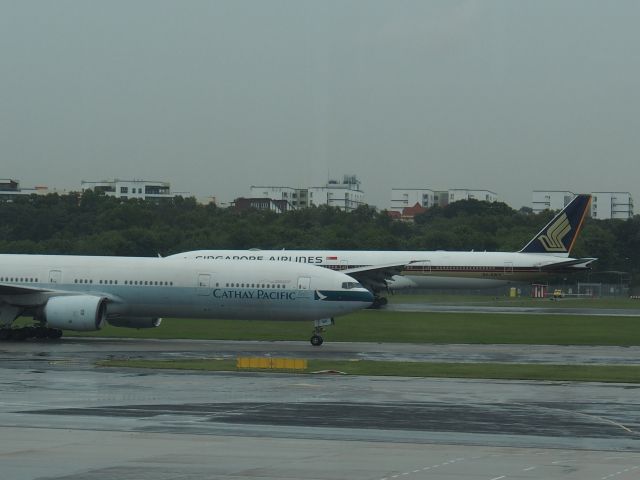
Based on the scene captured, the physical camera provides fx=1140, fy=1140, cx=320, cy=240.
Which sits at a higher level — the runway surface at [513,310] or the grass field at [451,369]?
the runway surface at [513,310]

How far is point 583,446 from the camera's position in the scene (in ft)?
68.9

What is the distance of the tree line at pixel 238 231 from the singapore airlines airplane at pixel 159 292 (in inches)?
1749

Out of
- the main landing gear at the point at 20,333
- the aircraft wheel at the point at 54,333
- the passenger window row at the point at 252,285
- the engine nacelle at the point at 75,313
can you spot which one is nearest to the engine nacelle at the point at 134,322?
the aircraft wheel at the point at 54,333

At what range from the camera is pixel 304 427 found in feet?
75.4

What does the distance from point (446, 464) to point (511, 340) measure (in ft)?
107

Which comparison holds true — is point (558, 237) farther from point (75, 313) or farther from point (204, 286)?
point (75, 313)

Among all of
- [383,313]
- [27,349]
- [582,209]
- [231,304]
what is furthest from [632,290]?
[27,349]

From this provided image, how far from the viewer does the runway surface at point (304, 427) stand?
60.5ft

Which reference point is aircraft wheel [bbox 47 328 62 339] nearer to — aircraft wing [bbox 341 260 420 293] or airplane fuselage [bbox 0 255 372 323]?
airplane fuselage [bbox 0 255 372 323]

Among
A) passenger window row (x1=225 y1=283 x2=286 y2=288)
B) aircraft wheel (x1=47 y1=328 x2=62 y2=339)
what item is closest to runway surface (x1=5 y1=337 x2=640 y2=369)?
aircraft wheel (x1=47 y1=328 x2=62 y2=339)

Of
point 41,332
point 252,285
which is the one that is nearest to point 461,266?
point 252,285

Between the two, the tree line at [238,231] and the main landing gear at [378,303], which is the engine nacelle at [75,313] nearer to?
the main landing gear at [378,303]

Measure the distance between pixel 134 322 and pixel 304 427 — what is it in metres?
28.2

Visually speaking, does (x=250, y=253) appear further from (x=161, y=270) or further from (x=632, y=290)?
(x=632, y=290)
